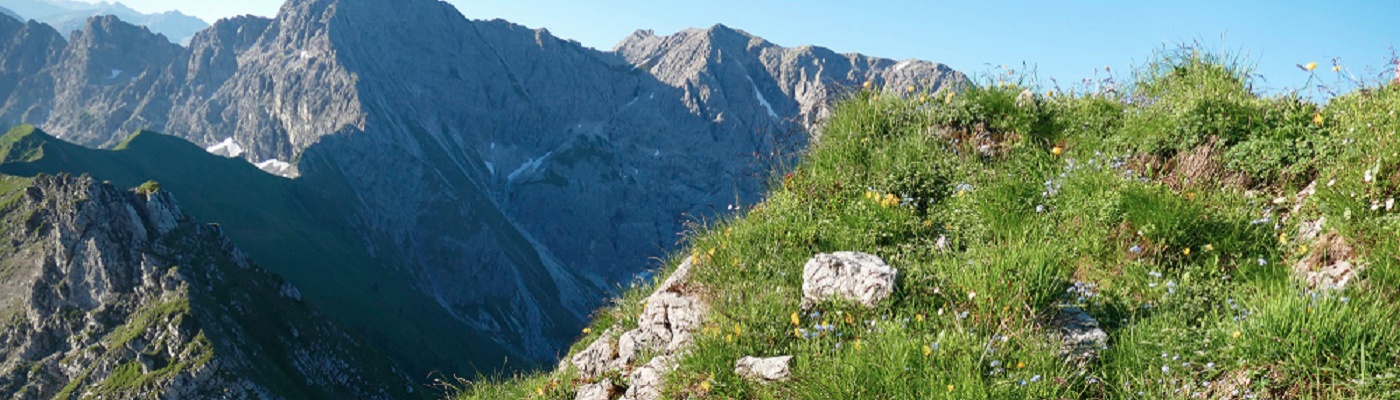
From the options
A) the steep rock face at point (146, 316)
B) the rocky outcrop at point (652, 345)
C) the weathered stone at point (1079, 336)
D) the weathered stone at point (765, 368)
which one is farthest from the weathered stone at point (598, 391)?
the steep rock face at point (146, 316)

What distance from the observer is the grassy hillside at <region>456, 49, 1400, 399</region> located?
5.06 m

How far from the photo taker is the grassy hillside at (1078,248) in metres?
5.06

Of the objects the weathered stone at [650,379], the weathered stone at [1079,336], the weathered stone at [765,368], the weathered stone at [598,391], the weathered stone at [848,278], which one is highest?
the weathered stone at [848,278]

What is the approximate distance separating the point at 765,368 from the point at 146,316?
601ft

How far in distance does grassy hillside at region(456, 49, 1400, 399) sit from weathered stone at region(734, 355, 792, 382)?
0.29ft

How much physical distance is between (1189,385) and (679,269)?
5.24 metres

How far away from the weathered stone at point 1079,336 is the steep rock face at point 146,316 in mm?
154976

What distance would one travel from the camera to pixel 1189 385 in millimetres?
4902

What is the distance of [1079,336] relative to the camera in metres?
5.67

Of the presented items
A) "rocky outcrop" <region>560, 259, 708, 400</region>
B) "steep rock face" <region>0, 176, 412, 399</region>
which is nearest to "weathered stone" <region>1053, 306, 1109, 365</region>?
"rocky outcrop" <region>560, 259, 708, 400</region>

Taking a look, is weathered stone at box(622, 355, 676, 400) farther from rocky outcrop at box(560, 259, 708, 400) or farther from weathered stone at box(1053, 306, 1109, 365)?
weathered stone at box(1053, 306, 1109, 365)

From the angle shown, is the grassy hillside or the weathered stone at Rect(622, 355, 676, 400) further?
the weathered stone at Rect(622, 355, 676, 400)

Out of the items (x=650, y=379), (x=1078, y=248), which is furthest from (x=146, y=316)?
(x=1078, y=248)

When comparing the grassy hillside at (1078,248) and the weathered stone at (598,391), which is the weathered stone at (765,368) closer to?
the grassy hillside at (1078,248)
